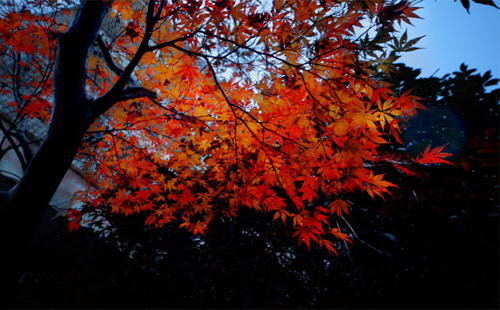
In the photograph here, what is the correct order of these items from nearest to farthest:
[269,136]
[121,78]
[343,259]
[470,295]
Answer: [121,78], [269,136], [470,295], [343,259]

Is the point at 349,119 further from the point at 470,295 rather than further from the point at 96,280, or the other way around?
the point at 96,280

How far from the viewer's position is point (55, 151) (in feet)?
7.09

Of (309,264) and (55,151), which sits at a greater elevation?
(55,151)

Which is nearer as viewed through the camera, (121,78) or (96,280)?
(121,78)

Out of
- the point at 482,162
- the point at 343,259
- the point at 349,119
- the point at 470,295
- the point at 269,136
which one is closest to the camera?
the point at 349,119

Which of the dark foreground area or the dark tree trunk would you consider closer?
the dark tree trunk

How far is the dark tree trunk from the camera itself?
1980 millimetres

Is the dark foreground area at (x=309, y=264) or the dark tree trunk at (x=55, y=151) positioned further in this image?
the dark foreground area at (x=309, y=264)

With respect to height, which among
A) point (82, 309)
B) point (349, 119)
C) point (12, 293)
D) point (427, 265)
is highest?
point (349, 119)

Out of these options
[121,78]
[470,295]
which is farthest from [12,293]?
[470,295]

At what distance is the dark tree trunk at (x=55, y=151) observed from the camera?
1980 mm

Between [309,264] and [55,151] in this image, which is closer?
[55,151]

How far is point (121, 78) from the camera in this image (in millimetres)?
2490

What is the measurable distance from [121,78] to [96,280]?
5.16 meters
